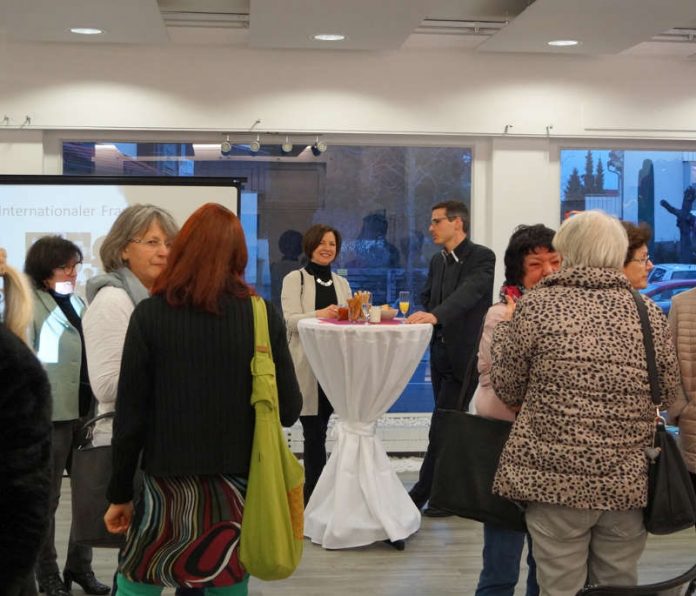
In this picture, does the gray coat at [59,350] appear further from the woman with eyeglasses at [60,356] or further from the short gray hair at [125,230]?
the short gray hair at [125,230]

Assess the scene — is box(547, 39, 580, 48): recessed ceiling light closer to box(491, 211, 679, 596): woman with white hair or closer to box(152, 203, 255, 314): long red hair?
box(491, 211, 679, 596): woman with white hair

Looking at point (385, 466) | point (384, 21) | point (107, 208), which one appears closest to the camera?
point (385, 466)

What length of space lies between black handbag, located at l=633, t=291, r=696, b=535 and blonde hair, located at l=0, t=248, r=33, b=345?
143 centimetres

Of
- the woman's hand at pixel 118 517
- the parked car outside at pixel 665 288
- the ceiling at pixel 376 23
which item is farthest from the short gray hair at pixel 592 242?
the parked car outside at pixel 665 288

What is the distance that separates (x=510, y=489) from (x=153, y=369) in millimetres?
938

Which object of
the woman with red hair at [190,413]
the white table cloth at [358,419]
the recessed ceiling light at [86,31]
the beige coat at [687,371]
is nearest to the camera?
the woman with red hair at [190,413]

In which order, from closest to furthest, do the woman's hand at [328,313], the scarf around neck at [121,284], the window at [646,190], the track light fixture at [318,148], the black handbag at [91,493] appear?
the black handbag at [91,493], the scarf around neck at [121,284], the woman's hand at [328,313], the track light fixture at [318,148], the window at [646,190]

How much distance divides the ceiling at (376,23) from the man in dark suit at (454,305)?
4.32ft

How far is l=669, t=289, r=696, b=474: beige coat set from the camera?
3047 mm

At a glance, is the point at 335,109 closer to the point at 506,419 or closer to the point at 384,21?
the point at 384,21

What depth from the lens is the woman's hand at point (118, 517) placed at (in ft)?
7.48

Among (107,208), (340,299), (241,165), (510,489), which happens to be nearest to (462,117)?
(241,165)

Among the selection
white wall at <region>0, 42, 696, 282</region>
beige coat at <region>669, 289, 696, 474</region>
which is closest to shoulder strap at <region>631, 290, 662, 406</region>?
beige coat at <region>669, 289, 696, 474</region>

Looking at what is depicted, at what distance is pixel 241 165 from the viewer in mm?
6758
